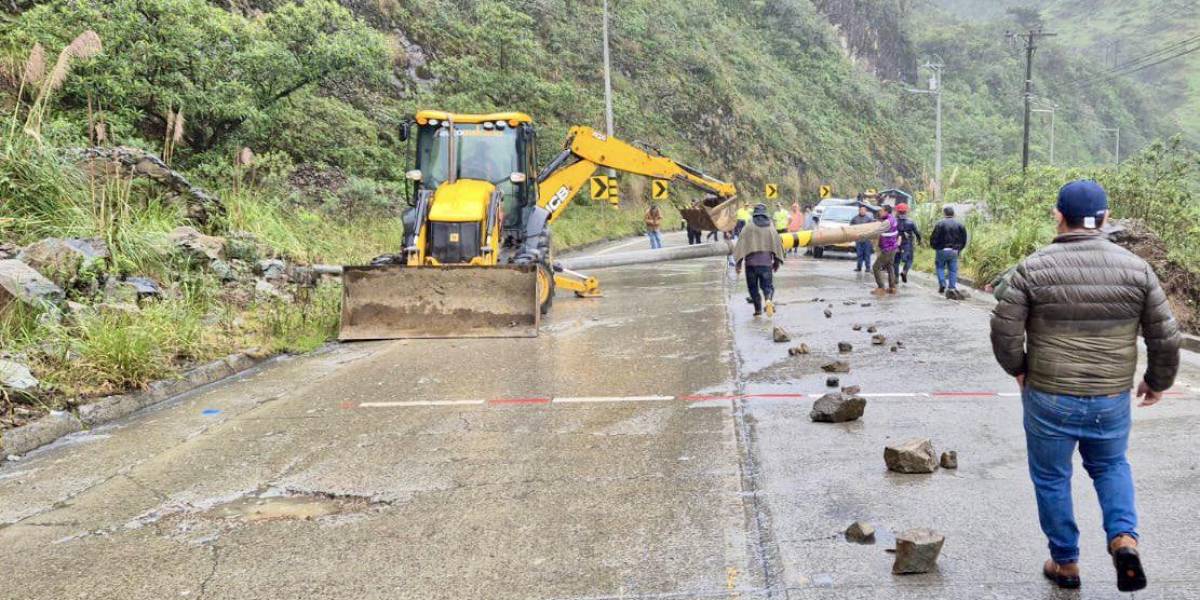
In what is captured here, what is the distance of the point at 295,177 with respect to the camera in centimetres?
2236

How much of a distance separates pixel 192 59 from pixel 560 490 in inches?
574

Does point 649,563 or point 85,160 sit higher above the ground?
point 85,160

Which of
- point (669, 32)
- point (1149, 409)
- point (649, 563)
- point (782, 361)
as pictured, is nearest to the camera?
point (649, 563)

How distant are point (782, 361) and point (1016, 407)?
2985mm

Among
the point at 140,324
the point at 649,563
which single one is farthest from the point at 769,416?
the point at 140,324

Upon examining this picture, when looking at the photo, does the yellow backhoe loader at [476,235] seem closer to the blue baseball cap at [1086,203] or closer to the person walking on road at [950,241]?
the person walking on road at [950,241]

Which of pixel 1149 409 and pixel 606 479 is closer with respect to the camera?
pixel 606 479

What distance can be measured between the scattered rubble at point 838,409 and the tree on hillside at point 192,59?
1289 centimetres

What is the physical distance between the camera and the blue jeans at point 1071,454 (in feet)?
13.8

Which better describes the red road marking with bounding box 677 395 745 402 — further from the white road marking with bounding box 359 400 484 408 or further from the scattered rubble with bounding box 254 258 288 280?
the scattered rubble with bounding box 254 258 288 280

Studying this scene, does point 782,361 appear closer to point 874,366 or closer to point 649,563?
point 874,366

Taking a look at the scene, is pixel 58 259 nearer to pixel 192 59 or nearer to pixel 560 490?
pixel 560 490

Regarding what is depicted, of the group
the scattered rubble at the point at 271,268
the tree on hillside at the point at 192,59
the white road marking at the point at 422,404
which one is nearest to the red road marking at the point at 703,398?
the white road marking at the point at 422,404

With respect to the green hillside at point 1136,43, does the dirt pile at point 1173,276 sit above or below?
below
